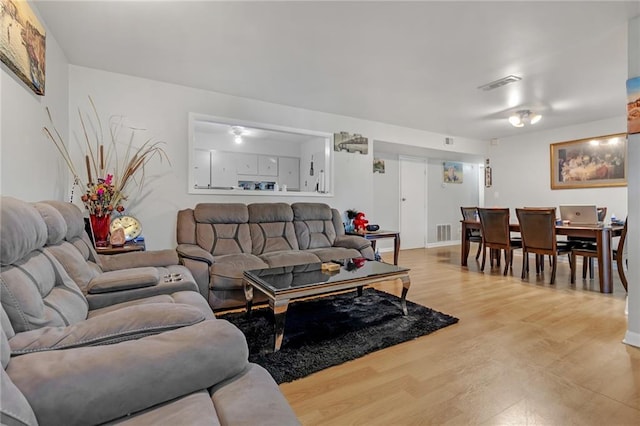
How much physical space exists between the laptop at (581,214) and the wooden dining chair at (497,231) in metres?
0.66

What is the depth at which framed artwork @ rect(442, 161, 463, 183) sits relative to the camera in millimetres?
7219

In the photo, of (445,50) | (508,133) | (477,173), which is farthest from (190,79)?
(477,173)

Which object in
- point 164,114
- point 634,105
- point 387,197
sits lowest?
point 387,197

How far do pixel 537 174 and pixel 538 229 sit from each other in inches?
97.3

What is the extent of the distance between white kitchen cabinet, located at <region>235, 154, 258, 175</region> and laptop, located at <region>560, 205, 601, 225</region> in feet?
17.0

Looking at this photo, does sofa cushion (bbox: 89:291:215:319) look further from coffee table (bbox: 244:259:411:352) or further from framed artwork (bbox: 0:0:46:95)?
framed artwork (bbox: 0:0:46:95)

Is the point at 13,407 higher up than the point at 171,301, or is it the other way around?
the point at 13,407

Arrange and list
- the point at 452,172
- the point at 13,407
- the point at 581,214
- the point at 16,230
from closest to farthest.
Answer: the point at 13,407 < the point at 16,230 < the point at 581,214 < the point at 452,172

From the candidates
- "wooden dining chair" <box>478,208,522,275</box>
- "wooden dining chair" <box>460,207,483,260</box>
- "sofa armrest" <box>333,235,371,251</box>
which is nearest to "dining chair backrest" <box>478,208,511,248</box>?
"wooden dining chair" <box>478,208,522,275</box>

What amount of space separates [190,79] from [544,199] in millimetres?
6106

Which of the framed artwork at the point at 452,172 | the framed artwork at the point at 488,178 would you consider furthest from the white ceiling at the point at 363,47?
the framed artwork at the point at 452,172

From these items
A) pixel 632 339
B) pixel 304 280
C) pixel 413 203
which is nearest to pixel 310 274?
pixel 304 280

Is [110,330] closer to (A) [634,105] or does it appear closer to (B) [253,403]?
(B) [253,403]

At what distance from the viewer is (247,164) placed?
6.25 meters
